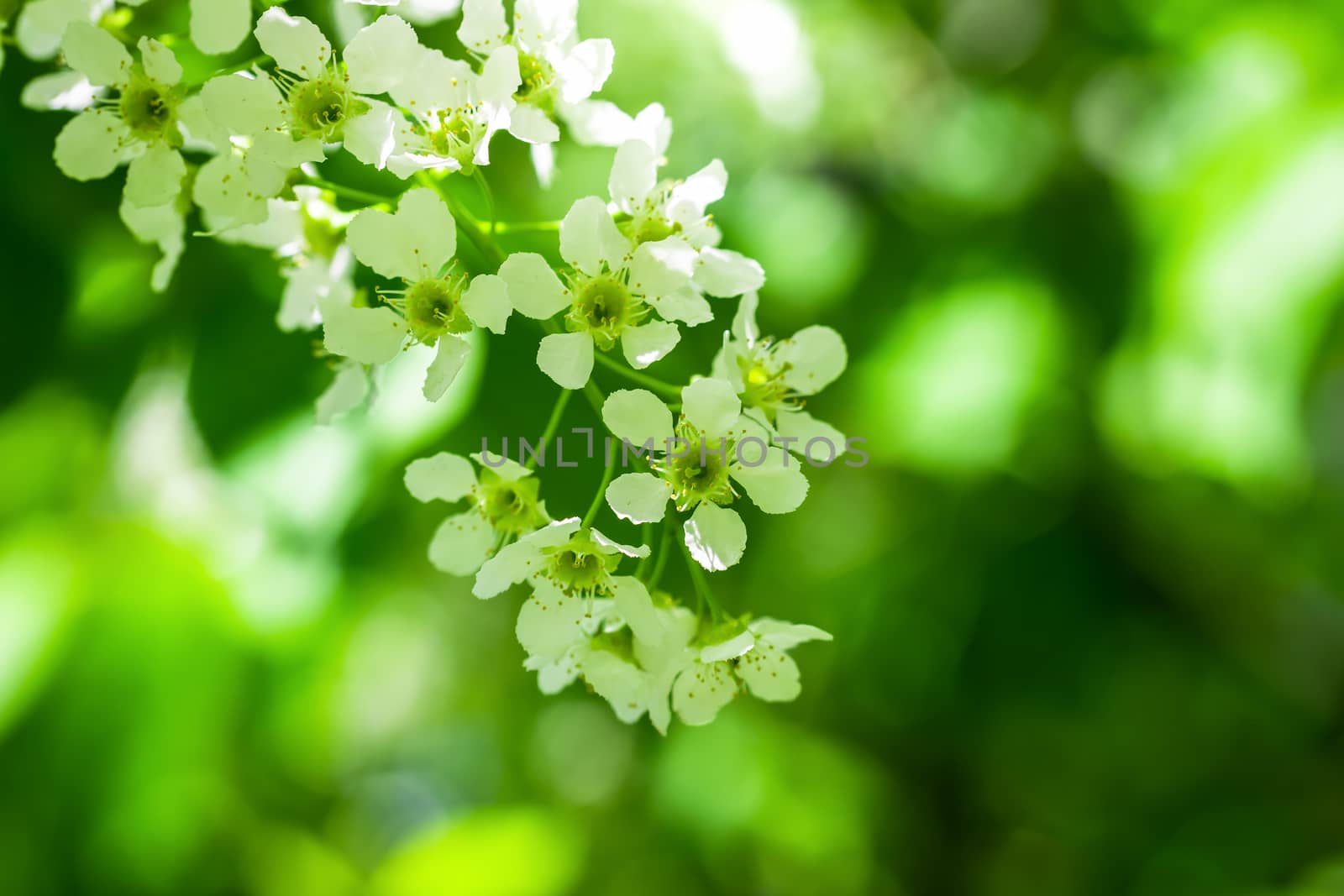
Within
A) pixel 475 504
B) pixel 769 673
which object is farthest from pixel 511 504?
pixel 769 673

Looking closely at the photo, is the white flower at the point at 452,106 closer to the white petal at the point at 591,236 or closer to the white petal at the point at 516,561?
the white petal at the point at 591,236

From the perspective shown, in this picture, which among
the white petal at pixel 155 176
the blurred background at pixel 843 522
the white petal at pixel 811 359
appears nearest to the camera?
the white petal at pixel 155 176

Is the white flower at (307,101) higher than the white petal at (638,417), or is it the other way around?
the white flower at (307,101)

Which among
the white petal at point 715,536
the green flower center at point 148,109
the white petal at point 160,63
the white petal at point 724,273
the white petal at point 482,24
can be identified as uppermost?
the white petal at point 482,24

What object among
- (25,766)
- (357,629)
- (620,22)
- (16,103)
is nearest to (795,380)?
(357,629)

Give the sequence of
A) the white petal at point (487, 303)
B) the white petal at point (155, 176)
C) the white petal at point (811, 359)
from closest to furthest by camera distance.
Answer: the white petal at point (487, 303), the white petal at point (155, 176), the white petal at point (811, 359)

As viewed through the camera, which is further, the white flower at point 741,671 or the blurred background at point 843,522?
the blurred background at point 843,522

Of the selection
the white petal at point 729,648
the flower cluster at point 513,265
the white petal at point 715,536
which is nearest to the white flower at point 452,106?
the flower cluster at point 513,265
